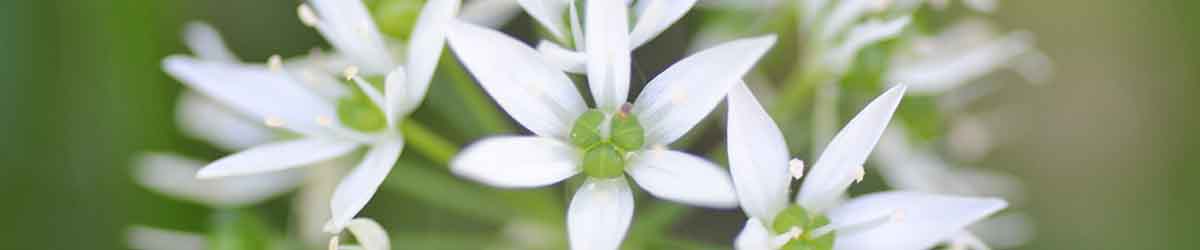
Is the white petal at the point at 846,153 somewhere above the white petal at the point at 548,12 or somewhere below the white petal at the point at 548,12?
below

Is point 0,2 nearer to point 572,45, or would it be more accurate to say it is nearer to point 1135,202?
point 572,45

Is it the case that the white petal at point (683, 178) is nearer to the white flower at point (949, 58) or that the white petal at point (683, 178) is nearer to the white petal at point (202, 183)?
the white flower at point (949, 58)

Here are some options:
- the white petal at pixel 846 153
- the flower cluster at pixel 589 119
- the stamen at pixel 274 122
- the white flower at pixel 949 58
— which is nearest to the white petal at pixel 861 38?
the flower cluster at pixel 589 119

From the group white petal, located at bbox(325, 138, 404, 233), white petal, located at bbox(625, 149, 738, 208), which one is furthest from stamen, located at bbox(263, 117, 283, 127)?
white petal, located at bbox(625, 149, 738, 208)

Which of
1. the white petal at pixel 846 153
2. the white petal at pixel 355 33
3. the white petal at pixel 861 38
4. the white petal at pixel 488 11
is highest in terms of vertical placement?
the white petal at pixel 488 11

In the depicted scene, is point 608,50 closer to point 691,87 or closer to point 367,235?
point 691,87

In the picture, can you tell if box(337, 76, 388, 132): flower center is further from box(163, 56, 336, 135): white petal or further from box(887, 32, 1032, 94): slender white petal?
Answer: box(887, 32, 1032, 94): slender white petal
